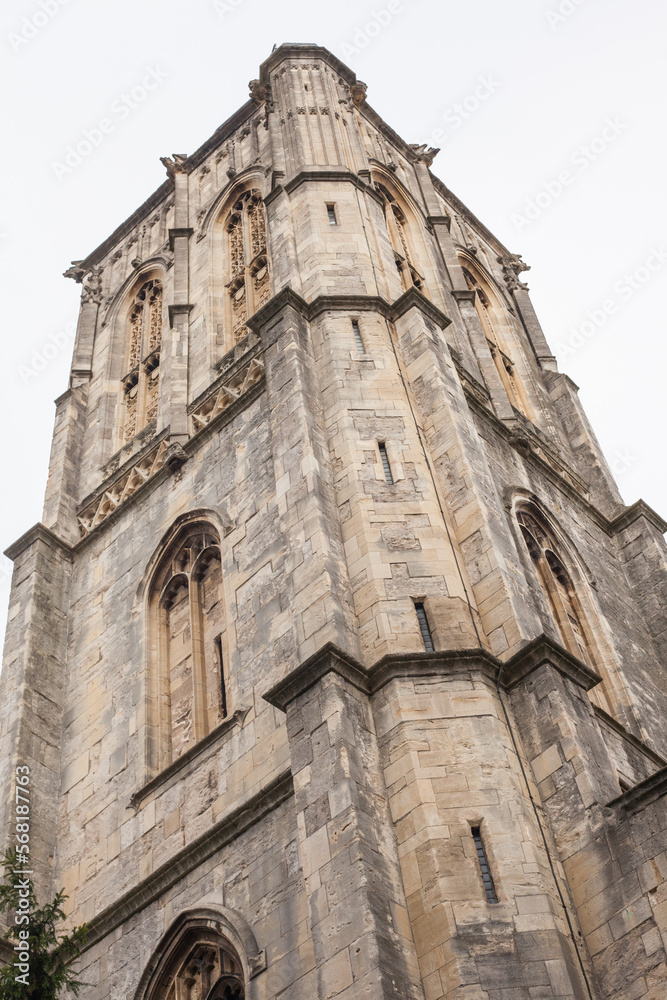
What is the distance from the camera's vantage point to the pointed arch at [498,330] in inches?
1027

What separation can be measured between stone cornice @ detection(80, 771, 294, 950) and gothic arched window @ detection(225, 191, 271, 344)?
449 inches

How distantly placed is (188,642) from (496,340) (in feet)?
43.2

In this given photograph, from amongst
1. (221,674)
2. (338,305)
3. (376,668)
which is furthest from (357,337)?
(376,668)

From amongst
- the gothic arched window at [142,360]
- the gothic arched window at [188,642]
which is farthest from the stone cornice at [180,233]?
the gothic arched window at [188,642]

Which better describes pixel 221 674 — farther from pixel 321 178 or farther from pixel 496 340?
pixel 496 340

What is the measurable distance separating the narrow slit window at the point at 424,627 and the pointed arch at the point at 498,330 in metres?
11.5

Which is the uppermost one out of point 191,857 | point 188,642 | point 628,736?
point 188,642

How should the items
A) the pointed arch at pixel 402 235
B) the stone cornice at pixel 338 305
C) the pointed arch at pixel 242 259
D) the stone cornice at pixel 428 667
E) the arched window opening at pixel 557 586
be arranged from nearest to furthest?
the stone cornice at pixel 428 667 < the arched window opening at pixel 557 586 < the stone cornice at pixel 338 305 < the pointed arch at pixel 242 259 < the pointed arch at pixel 402 235

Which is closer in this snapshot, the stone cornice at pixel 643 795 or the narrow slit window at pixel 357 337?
the stone cornice at pixel 643 795

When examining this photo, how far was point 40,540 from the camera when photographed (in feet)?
69.7

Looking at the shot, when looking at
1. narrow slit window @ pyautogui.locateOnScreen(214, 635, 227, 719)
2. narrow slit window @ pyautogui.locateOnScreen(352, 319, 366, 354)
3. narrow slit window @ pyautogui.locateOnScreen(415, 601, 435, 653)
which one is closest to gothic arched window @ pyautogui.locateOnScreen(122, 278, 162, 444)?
narrow slit window @ pyautogui.locateOnScreen(352, 319, 366, 354)

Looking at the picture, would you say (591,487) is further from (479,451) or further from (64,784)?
(64,784)

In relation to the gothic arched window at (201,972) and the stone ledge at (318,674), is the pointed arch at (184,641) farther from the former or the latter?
the stone ledge at (318,674)

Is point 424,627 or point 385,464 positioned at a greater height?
point 385,464
